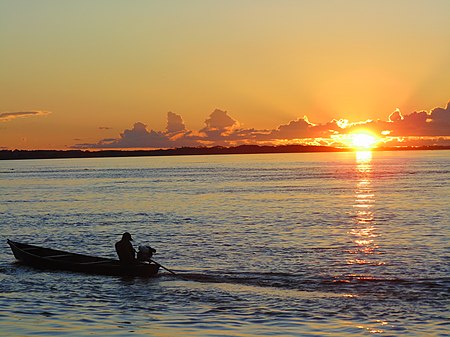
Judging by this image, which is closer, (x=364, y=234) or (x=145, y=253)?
(x=145, y=253)

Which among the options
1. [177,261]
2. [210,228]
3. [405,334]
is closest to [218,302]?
[405,334]

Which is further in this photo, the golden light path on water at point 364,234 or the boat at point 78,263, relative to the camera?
the golden light path on water at point 364,234

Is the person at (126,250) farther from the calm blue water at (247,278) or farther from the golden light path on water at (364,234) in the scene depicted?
the golden light path on water at (364,234)

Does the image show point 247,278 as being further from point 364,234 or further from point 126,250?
point 364,234

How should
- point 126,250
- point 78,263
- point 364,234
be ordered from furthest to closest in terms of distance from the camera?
point 364,234, point 78,263, point 126,250

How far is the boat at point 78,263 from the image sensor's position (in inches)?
1237

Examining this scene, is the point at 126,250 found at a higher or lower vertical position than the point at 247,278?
higher

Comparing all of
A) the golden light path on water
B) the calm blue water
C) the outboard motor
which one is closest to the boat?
the outboard motor

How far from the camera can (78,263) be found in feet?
107

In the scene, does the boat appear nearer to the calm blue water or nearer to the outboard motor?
the outboard motor

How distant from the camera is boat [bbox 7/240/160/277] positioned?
103 feet

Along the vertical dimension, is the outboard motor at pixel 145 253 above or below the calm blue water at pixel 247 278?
above

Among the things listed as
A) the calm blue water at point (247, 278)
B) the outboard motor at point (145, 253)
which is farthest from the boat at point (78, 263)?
the calm blue water at point (247, 278)

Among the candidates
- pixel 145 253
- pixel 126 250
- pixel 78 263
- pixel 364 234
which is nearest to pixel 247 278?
pixel 145 253
